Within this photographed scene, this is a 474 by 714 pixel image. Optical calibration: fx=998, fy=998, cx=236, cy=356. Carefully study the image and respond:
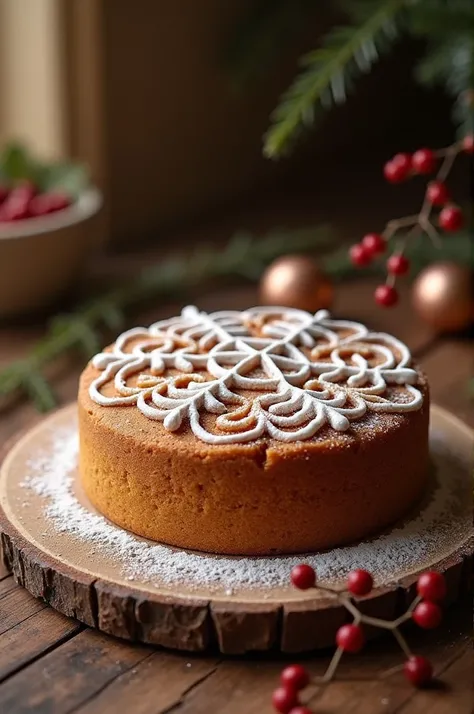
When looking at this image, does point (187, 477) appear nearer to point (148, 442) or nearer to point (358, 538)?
point (148, 442)

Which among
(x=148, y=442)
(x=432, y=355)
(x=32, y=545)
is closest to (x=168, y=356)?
(x=148, y=442)

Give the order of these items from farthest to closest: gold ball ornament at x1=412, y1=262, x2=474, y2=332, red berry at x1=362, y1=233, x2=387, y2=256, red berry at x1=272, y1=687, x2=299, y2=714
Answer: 1. gold ball ornament at x1=412, y1=262, x2=474, y2=332
2. red berry at x1=362, y1=233, x2=387, y2=256
3. red berry at x1=272, y1=687, x2=299, y2=714

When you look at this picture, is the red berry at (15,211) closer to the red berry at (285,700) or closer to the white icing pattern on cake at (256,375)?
the white icing pattern on cake at (256,375)

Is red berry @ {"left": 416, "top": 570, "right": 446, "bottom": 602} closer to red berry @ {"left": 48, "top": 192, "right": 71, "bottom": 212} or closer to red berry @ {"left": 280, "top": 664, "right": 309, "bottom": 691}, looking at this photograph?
red berry @ {"left": 280, "top": 664, "right": 309, "bottom": 691}

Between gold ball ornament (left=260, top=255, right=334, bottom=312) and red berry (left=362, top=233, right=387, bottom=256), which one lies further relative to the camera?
gold ball ornament (left=260, top=255, right=334, bottom=312)

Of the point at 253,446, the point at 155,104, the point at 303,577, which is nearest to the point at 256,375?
the point at 253,446

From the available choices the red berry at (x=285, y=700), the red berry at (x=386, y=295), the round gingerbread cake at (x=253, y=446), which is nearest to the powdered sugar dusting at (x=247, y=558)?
the round gingerbread cake at (x=253, y=446)

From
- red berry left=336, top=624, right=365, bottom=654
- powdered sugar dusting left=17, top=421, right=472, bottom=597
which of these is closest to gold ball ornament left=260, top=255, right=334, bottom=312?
powdered sugar dusting left=17, top=421, right=472, bottom=597
